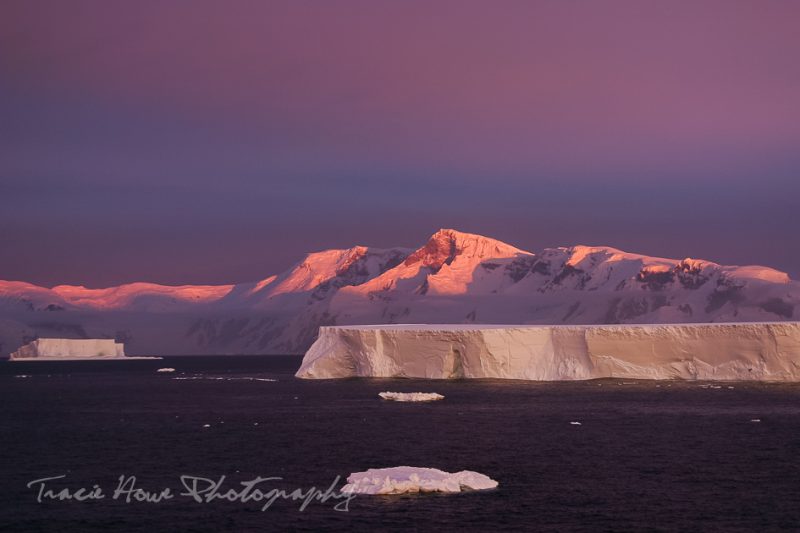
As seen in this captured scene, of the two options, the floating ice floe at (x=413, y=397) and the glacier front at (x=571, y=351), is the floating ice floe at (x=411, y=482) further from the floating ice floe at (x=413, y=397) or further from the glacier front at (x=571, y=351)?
the glacier front at (x=571, y=351)

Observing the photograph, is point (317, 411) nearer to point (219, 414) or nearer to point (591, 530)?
point (219, 414)

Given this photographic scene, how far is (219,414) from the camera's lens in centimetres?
4875

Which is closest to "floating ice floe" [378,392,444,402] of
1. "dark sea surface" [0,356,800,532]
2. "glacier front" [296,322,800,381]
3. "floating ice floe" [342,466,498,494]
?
"dark sea surface" [0,356,800,532]

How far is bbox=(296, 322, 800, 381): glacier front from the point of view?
5744 cm

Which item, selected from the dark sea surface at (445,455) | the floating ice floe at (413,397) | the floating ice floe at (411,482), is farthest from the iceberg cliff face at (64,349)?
the floating ice floe at (411,482)

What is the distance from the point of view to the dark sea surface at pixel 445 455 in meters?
23.2

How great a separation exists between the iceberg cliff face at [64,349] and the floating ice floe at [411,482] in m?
132

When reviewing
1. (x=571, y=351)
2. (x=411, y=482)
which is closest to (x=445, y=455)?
(x=411, y=482)

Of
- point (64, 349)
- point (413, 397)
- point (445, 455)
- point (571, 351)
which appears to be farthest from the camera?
point (64, 349)

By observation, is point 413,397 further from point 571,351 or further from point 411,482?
point 411,482

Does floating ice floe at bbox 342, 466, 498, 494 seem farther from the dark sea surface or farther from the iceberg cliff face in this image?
the iceberg cliff face

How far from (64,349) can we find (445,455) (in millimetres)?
130328

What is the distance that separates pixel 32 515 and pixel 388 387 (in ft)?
141

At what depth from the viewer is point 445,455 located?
107ft
